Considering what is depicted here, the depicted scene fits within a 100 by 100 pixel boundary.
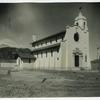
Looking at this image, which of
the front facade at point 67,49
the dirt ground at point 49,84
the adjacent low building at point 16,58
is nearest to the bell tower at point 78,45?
the front facade at point 67,49

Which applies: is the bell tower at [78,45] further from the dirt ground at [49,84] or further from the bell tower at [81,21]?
the dirt ground at [49,84]

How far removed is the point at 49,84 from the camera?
13.0ft

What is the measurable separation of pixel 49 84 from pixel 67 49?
91 centimetres

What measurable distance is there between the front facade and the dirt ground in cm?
18

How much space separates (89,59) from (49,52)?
935 millimetres

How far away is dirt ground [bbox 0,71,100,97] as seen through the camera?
3.82m

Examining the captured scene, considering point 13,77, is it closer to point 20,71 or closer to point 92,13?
point 20,71

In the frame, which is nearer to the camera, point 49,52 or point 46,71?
point 46,71

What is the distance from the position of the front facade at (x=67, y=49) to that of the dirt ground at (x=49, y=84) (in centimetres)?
18

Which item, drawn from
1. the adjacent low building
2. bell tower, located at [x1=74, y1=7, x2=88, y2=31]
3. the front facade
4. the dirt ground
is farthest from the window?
the adjacent low building

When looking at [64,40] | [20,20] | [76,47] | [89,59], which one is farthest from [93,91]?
[20,20]

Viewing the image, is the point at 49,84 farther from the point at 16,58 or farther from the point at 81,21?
the point at 81,21

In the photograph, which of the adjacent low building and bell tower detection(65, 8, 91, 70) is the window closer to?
bell tower detection(65, 8, 91, 70)

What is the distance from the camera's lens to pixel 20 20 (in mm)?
4117
